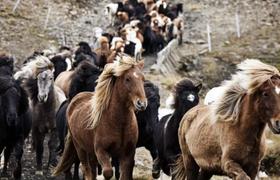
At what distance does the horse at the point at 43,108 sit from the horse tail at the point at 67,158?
1630 mm

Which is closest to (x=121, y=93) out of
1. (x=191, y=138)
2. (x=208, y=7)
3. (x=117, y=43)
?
(x=191, y=138)

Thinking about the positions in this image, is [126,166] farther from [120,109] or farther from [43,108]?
[43,108]

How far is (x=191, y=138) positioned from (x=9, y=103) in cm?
375

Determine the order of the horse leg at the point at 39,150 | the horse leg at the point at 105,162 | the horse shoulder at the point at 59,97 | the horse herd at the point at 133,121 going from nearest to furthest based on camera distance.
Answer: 1. the horse herd at the point at 133,121
2. the horse leg at the point at 105,162
3. the horse leg at the point at 39,150
4. the horse shoulder at the point at 59,97

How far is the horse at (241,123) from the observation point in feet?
27.2

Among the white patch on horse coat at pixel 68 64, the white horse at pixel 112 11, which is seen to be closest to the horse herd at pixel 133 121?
the white patch on horse coat at pixel 68 64

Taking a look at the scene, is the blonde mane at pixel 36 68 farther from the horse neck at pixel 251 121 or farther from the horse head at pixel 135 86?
the horse neck at pixel 251 121

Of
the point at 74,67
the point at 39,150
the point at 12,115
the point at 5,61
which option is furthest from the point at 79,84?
the point at 74,67

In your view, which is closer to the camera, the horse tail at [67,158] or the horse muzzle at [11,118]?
the horse muzzle at [11,118]

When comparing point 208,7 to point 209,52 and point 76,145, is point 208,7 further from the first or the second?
point 76,145

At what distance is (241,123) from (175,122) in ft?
10.4

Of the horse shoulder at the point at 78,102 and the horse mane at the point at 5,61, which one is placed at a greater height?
the horse mane at the point at 5,61

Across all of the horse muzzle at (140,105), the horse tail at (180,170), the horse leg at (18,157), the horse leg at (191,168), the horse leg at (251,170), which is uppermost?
the horse muzzle at (140,105)

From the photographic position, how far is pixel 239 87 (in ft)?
29.2
